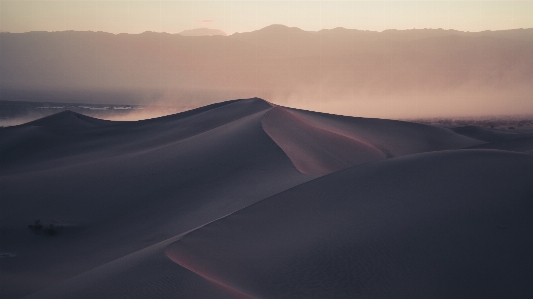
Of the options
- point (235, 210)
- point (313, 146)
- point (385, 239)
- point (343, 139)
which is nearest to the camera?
point (385, 239)

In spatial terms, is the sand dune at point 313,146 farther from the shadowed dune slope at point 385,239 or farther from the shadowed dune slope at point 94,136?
the shadowed dune slope at point 385,239

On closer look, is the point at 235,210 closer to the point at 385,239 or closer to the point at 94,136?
the point at 385,239

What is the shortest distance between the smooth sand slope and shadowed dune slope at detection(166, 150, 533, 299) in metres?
0.02

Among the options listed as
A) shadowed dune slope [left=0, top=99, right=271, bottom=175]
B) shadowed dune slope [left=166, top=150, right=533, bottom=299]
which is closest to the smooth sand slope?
shadowed dune slope [left=166, top=150, right=533, bottom=299]

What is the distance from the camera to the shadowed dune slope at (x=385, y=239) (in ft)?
17.1

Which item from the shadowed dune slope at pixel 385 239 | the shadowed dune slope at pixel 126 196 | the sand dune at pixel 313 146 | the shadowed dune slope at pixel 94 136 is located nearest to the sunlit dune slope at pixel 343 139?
the sand dune at pixel 313 146

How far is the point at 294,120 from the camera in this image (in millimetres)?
17125

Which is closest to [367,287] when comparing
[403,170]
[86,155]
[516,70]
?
[403,170]

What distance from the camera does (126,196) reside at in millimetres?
11375

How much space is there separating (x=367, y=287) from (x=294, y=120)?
40.0 ft

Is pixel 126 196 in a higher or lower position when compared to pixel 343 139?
lower

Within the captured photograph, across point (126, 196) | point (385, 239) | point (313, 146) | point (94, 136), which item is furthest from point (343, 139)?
point (385, 239)

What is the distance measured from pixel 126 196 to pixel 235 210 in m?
→ 3.49

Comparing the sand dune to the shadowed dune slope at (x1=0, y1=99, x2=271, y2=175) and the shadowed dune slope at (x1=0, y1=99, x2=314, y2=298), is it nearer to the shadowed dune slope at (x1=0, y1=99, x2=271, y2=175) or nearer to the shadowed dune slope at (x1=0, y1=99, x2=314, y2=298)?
the shadowed dune slope at (x1=0, y1=99, x2=314, y2=298)
